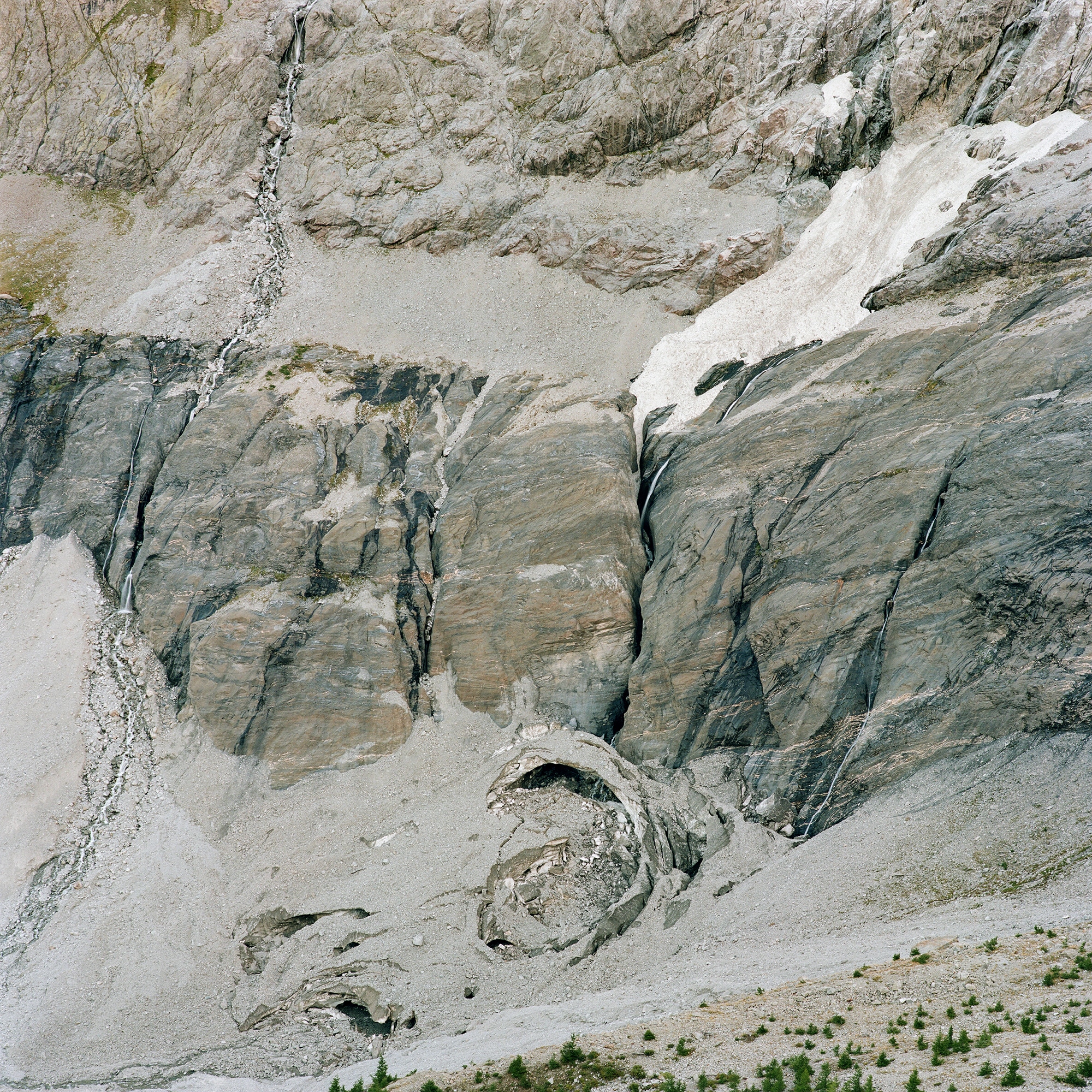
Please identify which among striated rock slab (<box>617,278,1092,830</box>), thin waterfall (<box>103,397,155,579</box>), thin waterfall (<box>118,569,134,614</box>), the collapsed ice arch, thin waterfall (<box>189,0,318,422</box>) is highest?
thin waterfall (<box>189,0,318,422</box>)

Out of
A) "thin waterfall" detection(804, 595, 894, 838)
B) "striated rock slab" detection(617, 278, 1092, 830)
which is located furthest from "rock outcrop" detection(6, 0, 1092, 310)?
"thin waterfall" detection(804, 595, 894, 838)

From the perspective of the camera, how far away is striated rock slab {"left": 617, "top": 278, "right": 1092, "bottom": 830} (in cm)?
2380

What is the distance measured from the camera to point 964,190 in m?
35.6

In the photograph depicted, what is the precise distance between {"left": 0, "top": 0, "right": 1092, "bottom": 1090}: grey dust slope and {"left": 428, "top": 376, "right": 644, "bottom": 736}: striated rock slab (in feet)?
0.68

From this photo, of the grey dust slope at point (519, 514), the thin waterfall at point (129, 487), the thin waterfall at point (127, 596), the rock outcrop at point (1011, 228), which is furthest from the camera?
the thin waterfall at point (129, 487)

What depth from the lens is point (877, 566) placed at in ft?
86.7

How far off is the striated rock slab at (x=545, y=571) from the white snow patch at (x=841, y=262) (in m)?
4.26

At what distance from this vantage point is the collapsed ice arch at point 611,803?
966 inches

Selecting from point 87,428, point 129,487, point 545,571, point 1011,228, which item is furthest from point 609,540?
point 87,428

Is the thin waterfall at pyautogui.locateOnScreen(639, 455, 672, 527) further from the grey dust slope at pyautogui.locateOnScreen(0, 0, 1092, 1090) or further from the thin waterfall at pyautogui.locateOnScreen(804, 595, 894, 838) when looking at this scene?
the thin waterfall at pyautogui.locateOnScreen(804, 595, 894, 838)

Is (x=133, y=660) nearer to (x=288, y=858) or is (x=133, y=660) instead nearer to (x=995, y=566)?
A: (x=288, y=858)

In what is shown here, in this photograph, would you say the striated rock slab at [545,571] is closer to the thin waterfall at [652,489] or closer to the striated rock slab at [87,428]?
the thin waterfall at [652,489]

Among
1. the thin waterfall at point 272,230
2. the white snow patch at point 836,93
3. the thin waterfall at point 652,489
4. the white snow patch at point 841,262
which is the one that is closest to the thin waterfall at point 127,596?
the thin waterfall at point 272,230

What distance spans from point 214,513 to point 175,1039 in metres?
21.5
